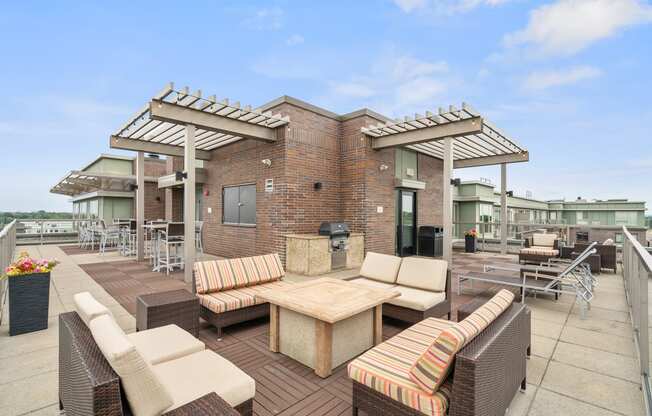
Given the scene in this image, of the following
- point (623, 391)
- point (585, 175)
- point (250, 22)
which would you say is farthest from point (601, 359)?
point (585, 175)

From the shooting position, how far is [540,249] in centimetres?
802

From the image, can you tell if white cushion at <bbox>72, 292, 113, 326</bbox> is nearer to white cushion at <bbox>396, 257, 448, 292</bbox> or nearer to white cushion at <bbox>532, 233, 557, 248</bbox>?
white cushion at <bbox>396, 257, 448, 292</bbox>

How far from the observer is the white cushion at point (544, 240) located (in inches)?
330

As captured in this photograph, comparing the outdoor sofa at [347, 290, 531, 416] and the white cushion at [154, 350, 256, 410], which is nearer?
the outdoor sofa at [347, 290, 531, 416]

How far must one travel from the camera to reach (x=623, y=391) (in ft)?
7.84

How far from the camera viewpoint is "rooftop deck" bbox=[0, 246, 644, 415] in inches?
86.4

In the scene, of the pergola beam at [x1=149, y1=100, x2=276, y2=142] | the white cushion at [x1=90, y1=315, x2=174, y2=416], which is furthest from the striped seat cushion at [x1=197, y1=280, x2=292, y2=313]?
the pergola beam at [x1=149, y1=100, x2=276, y2=142]

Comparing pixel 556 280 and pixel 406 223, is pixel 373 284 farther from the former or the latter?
pixel 406 223

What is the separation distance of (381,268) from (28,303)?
4.52 meters

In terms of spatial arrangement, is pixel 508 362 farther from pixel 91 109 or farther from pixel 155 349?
pixel 91 109

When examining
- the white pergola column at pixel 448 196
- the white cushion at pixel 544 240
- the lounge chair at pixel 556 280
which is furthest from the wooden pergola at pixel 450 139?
the white cushion at pixel 544 240

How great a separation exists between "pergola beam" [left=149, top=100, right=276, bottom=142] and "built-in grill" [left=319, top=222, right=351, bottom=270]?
8.59 ft

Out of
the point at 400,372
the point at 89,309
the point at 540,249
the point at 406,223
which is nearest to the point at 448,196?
the point at 406,223

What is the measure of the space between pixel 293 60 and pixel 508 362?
1097cm
